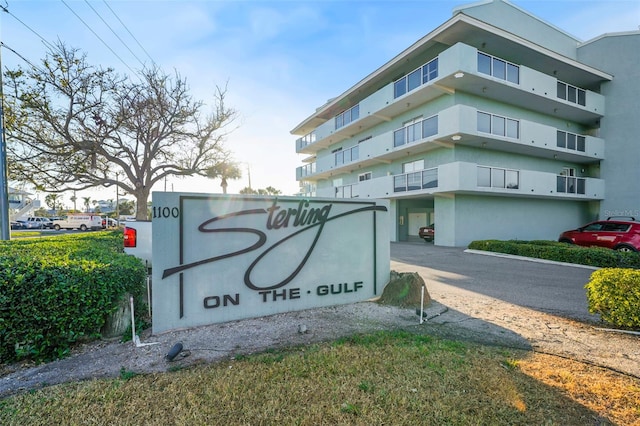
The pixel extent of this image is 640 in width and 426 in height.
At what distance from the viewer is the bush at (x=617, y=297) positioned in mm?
4250

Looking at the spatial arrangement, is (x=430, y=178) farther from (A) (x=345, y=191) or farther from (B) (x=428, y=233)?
(A) (x=345, y=191)

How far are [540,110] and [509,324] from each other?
62.9 ft

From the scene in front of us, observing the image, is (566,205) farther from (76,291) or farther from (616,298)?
(76,291)

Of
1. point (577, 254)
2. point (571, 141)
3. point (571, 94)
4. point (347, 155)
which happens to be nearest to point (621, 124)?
point (571, 141)

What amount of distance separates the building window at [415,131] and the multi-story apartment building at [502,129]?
6 cm

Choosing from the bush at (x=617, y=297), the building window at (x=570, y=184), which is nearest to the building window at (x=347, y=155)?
the building window at (x=570, y=184)

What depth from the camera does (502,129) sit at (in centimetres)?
1559

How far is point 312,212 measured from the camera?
5.30 metres

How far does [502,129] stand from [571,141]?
6.39 metres

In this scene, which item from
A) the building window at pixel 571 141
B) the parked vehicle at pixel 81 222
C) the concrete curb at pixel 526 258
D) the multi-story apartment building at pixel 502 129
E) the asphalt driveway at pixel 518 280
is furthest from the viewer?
the parked vehicle at pixel 81 222

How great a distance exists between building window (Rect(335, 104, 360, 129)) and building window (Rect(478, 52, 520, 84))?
8.79 m

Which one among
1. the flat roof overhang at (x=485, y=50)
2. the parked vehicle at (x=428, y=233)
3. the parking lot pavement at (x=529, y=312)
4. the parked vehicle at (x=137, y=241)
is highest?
the flat roof overhang at (x=485, y=50)

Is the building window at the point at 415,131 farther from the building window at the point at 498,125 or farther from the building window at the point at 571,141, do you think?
the building window at the point at 571,141

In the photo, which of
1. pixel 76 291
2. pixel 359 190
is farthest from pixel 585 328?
pixel 359 190
